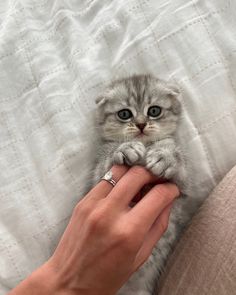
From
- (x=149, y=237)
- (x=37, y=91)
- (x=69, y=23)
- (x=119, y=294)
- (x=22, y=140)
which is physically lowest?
(x=119, y=294)

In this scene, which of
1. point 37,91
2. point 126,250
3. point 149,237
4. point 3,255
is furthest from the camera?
point 37,91

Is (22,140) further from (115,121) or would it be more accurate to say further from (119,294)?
(119,294)

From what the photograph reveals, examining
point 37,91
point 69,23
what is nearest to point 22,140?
point 37,91

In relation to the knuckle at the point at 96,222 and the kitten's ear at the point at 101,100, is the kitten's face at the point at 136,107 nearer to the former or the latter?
the kitten's ear at the point at 101,100

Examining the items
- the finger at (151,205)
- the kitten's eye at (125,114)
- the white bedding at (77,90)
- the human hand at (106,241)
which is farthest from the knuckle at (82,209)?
the kitten's eye at (125,114)

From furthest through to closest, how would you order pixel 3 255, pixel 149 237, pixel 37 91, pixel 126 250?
pixel 37 91 → pixel 3 255 → pixel 149 237 → pixel 126 250

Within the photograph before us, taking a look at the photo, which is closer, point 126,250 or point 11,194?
point 126,250

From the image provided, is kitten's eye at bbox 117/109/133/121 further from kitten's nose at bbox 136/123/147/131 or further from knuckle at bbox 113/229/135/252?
knuckle at bbox 113/229/135/252
